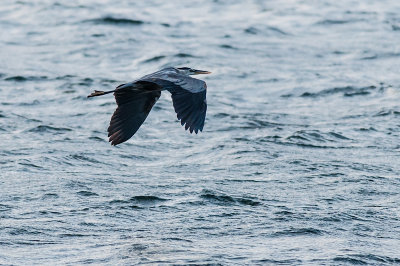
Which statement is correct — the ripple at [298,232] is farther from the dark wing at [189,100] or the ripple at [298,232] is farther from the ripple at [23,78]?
the ripple at [23,78]

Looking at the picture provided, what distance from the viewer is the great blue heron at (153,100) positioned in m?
7.34

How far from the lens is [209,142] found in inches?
430

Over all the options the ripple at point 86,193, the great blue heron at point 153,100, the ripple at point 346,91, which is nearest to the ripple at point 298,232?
the great blue heron at point 153,100

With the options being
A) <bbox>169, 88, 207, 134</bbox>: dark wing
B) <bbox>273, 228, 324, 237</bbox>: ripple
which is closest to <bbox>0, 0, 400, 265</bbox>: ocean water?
<bbox>273, 228, 324, 237</bbox>: ripple

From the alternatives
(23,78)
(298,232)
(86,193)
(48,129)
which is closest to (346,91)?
(48,129)

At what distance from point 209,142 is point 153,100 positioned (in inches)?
116

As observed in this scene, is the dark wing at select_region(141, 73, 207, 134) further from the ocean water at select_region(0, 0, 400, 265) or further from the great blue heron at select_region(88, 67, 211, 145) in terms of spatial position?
the ocean water at select_region(0, 0, 400, 265)

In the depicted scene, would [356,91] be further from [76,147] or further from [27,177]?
[27,177]

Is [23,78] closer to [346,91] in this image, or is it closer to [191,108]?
[346,91]

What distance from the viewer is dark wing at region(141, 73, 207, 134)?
7328 millimetres

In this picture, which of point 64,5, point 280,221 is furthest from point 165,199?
point 64,5

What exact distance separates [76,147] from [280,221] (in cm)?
324

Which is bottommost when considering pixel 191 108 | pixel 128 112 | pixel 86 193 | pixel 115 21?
pixel 86 193

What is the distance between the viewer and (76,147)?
10.5 meters
